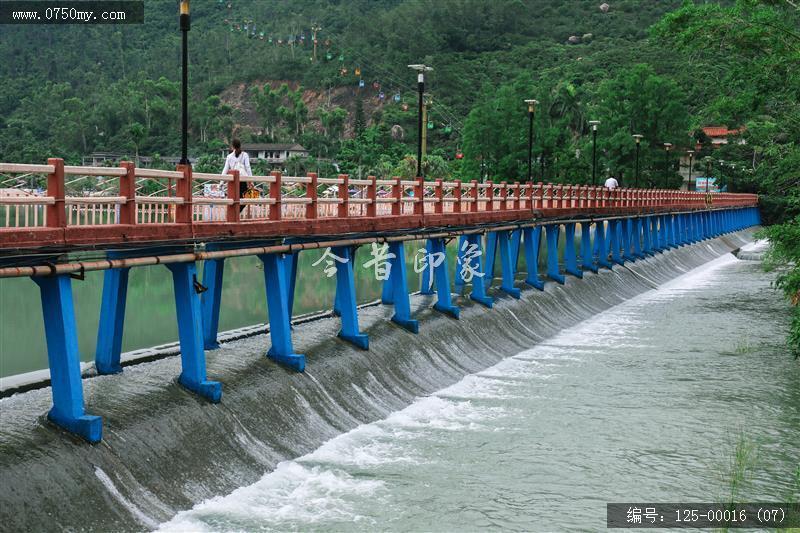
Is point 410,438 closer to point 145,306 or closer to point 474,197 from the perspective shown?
point 474,197

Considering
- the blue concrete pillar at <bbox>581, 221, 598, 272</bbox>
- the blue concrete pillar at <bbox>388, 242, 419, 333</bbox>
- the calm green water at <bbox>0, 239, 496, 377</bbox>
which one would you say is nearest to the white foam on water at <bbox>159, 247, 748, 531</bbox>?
the blue concrete pillar at <bbox>388, 242, 419, 333</bbox>

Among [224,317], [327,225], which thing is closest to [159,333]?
[224,317]

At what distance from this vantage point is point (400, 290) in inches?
1117

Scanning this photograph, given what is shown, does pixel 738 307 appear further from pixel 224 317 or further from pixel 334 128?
pixel 334 128

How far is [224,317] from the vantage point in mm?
41000

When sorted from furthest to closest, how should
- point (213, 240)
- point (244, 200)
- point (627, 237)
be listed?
point (627, 237), point (244, 200), point (213, 240)

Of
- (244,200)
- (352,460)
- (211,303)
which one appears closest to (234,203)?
(244,200)

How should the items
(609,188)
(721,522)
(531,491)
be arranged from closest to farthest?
(721,522)
(531,491)
(609,188)

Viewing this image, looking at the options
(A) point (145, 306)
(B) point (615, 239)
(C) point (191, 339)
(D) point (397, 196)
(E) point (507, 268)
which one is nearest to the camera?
(C) point (191, 339)

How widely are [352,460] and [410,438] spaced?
6.74ft

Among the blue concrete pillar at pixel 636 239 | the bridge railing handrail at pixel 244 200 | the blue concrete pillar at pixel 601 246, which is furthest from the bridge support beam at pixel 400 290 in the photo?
the blue concrete pillar at pixel 636 239

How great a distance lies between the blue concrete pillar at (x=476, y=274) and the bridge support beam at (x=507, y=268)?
73 centimetres

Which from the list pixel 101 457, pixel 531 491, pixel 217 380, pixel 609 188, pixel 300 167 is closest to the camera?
pixel 101 457

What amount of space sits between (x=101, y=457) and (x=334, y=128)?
187m
